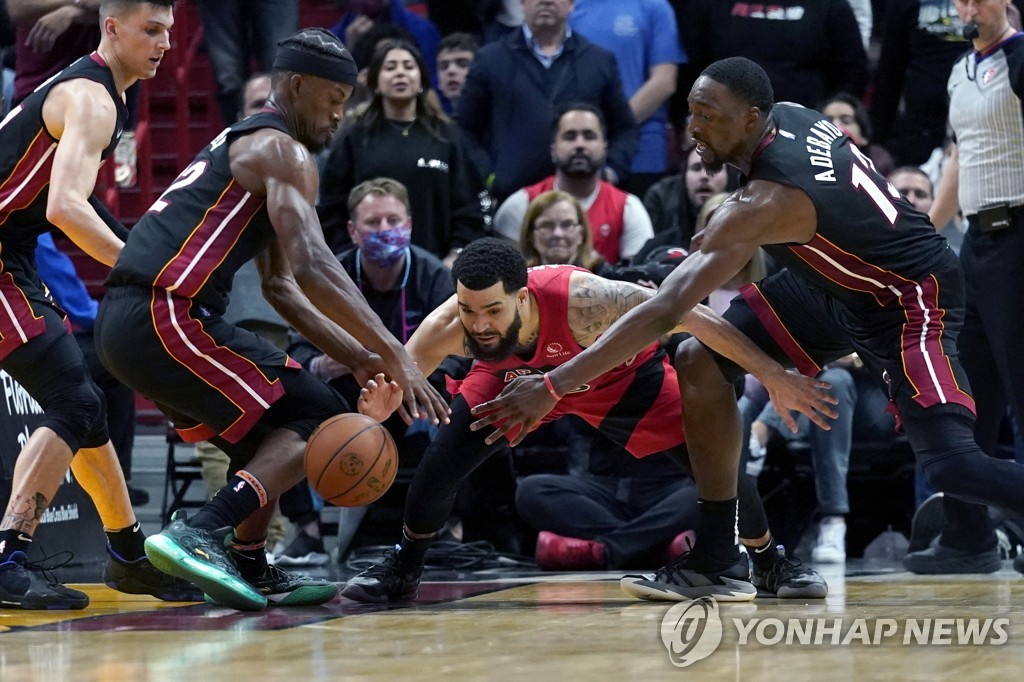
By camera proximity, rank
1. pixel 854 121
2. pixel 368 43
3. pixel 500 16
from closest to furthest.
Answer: pixel 854 121, pixel 368 43, pixel 500 16

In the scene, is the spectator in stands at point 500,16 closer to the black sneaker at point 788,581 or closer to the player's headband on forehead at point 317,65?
the player's headband on forehead at point 317,65

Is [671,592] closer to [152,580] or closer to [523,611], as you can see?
[523,611]

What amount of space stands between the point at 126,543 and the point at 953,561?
11.8ft

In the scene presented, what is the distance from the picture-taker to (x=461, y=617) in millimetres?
4340

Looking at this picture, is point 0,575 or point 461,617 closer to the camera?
point 461,617

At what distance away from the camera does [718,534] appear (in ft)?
16.2

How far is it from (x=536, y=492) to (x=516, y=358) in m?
2.12

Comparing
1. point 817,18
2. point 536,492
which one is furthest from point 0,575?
point 817,18

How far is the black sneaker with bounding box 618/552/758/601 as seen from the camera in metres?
4.84

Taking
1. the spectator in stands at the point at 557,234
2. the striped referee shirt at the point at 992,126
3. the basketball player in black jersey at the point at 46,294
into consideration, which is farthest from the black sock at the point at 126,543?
the striped referee shirt at the point at 992,126

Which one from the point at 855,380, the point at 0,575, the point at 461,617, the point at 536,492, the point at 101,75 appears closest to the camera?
the point at 461,617

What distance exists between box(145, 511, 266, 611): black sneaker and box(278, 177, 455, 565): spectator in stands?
8.57 ft

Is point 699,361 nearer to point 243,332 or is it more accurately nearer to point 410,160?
point 243,332

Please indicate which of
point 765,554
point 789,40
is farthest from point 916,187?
point 765,554
